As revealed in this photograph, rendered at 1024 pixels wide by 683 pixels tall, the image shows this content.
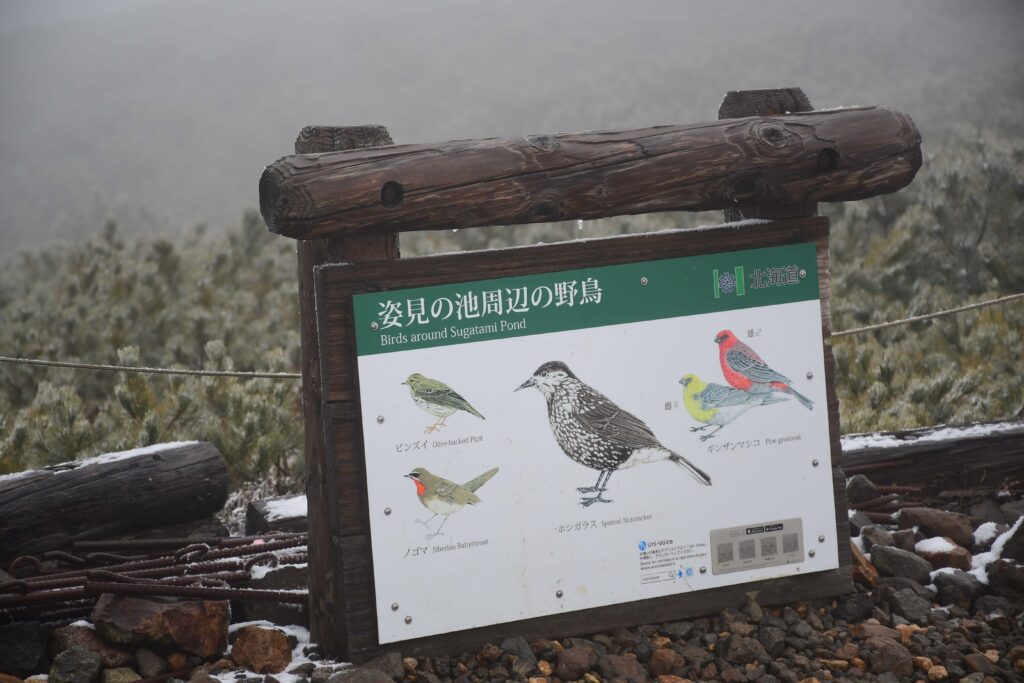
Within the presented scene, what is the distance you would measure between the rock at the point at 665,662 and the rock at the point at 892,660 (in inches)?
24.8

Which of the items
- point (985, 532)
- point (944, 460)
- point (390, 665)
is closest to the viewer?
point (390, 665)

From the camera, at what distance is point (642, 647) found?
3.64 metres

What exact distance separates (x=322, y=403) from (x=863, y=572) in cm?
218

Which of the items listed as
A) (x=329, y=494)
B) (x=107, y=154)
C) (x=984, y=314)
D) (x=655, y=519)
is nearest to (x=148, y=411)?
(x=329, y=494)

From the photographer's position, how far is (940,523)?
446 centimetres

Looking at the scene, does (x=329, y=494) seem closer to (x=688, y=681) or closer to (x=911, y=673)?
Answer: (x=688, y=681)

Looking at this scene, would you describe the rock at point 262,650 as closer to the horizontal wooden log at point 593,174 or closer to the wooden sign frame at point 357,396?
the wooden sign frame at point 357,396

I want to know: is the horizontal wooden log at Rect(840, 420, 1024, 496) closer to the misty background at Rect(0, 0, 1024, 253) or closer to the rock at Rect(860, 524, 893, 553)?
the rock at Rect(860, 524, 893, 553)

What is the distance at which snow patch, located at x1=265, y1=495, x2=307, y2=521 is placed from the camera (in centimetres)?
457

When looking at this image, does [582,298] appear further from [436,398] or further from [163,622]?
[163,622]

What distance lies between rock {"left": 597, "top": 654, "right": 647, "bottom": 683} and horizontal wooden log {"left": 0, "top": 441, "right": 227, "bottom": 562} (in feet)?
6.46

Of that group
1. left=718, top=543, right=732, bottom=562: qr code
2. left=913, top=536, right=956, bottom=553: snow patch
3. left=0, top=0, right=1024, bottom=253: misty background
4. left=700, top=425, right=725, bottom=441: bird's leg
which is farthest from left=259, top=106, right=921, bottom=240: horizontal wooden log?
left=0, top=0, right=1024, bottom=253: misty background

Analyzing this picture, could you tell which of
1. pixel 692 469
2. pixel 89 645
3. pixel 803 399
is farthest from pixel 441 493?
pixel 803 399

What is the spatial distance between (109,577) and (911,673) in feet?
9.05
